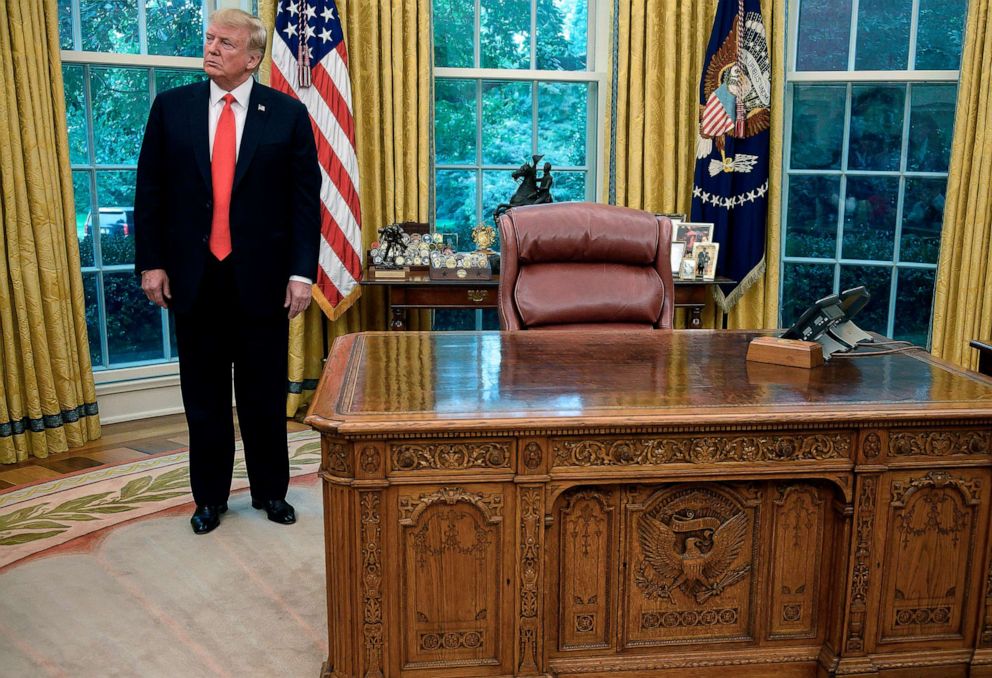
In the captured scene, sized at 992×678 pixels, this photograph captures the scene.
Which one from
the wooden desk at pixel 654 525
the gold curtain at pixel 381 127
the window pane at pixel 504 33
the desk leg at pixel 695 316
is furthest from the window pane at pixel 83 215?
the desk leg at pixel 695 316

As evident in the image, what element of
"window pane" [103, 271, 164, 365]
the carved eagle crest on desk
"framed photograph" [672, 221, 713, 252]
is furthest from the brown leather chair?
"window pane" [103, 271, 164, 365]

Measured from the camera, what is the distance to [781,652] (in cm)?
211

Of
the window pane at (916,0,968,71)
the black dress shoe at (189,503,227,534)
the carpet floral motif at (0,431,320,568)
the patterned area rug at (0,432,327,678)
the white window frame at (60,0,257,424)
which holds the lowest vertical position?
the carpet floral motif at (0,431,320,568)

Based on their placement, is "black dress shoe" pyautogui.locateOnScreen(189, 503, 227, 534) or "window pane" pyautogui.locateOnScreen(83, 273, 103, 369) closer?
"black dress shoe" pyautogui.locateOnScreen(189, 503, 227, 534)

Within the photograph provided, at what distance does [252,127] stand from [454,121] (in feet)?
6.95

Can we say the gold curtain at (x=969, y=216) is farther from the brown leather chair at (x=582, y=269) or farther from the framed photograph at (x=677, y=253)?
the brown leather chair at (x=582, y=269)

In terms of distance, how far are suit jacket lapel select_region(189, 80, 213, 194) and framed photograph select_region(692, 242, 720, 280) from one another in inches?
98.3

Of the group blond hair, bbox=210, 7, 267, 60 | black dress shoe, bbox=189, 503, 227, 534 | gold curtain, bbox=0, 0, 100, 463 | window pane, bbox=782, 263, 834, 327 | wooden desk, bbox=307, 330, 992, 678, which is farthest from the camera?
window pane, bbox=782, 263, 834, 327

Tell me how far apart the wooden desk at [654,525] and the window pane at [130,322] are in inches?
105

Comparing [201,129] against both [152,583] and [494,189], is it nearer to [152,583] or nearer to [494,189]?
[152,583]

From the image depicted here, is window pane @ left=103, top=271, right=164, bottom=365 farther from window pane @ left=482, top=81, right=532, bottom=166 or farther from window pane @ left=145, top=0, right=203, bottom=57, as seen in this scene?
window pane @ left=482, top=81, right=532, bottom=166

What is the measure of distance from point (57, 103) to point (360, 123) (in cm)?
131

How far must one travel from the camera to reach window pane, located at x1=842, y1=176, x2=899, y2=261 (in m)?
4.82

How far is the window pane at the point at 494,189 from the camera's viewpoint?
4945mm
